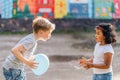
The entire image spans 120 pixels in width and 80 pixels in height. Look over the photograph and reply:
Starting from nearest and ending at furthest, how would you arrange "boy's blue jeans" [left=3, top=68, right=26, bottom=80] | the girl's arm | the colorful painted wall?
the girl's arm < "boy's blue jeans" [left=3, top=68, right=26, bottom=80] < the colorful painted wall

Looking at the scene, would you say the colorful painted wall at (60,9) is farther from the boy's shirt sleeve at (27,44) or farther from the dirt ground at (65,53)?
the boy's shirt sleeve at (27,44)

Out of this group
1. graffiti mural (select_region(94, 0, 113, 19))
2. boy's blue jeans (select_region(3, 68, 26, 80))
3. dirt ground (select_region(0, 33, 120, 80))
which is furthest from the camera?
graffiti mural (select_region(94, 0, 113, 19))

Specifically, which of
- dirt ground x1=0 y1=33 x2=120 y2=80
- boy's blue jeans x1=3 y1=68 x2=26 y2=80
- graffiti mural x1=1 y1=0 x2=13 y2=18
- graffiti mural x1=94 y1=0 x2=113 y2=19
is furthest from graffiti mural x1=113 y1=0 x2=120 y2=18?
boy's blue jeans x1=3 y1=68 x2=26 y2=80

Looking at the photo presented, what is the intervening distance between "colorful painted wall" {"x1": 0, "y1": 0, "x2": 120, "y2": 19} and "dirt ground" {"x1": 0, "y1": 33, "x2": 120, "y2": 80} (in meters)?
1.00

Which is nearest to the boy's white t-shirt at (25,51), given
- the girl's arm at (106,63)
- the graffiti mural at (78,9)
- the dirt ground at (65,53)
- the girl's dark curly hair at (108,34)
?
the girl's arm at (106,63)

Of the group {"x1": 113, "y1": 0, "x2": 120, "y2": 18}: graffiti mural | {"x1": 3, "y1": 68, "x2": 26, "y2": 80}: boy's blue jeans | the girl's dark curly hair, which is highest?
the girl's dark curly hair

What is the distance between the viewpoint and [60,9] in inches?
499

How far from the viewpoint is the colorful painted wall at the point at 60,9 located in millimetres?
12648

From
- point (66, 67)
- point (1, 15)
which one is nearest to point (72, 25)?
point (1, 15)

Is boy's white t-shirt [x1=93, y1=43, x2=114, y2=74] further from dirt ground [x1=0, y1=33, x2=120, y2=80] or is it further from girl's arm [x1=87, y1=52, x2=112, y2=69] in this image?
dirt ground [x1=0, y1=33, x2=120, y2=80]

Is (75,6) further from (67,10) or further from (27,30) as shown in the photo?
(27,30)

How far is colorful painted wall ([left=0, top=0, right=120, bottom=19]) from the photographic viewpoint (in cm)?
1265

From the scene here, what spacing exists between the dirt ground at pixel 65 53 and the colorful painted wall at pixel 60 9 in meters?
1.00

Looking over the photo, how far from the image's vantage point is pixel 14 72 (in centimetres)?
475
